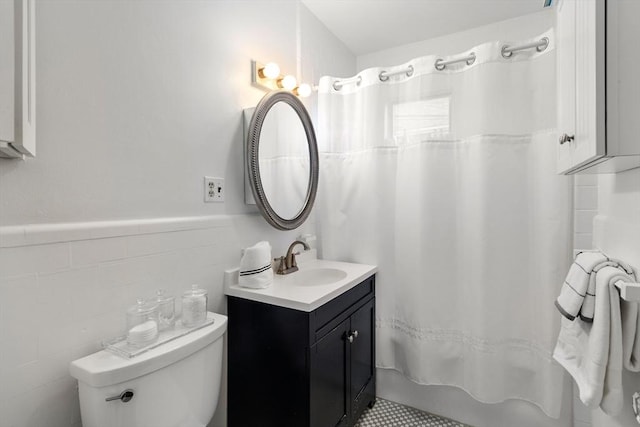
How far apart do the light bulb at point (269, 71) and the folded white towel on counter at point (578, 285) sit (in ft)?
5.08

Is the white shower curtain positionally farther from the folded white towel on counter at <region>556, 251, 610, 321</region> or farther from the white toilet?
the white toilet

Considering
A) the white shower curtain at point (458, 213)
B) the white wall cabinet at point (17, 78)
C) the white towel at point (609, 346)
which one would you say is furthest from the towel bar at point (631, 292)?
the white wall cabinet at point (17, 78)

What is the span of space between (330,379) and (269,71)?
1.52 meters

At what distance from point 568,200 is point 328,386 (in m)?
1.41

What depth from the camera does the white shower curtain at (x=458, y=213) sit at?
1544mm

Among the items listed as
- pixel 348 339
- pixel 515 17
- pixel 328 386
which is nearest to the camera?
pixel 328 386

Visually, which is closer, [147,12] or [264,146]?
[147,12]

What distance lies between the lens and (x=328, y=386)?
4.56 ft

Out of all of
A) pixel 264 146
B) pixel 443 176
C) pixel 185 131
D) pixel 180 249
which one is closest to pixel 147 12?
pixel 185 131

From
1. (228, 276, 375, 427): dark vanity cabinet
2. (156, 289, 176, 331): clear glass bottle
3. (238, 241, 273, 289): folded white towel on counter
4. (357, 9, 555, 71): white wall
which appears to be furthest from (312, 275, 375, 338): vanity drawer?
(357, 9, 555, 71): white wall

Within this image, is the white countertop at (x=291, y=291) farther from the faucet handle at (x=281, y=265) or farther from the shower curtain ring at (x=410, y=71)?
the shower curtain ring at (x=410, y=71)

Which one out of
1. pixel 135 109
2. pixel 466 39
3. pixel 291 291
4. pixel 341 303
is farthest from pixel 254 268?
pixel 466 39

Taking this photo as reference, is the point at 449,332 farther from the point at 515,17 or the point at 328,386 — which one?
the point at 515,17

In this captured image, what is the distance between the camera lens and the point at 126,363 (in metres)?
0.83
